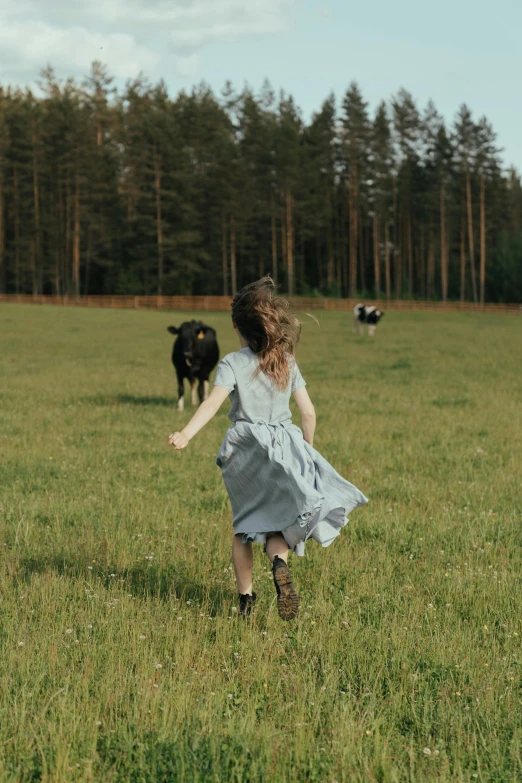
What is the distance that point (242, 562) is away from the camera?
523cm

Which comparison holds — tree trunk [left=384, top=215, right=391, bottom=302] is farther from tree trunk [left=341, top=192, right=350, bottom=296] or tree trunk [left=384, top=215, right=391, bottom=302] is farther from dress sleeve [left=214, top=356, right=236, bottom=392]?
dress sleeve [left=214, top=356, right=236, bottom=392]

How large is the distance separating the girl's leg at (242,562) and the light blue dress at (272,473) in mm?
91

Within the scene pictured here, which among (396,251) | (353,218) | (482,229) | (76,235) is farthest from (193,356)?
(396,251)

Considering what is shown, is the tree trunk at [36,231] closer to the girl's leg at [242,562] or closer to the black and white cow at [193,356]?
the black and white cow at [193,356]

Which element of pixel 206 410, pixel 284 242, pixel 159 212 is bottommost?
pixel 206 410

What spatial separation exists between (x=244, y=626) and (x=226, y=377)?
144cm

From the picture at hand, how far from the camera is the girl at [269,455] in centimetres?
497

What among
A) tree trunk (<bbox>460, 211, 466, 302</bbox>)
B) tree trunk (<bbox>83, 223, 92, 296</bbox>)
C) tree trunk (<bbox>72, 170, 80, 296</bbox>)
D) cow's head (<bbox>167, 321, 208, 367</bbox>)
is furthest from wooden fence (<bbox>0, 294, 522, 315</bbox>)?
cow's head (<bbox>167, 321, 208, 367</bbox>)

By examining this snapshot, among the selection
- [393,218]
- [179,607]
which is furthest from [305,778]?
[393,218]

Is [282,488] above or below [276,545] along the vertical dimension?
above

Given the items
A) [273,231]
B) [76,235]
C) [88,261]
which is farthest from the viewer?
[273,231]

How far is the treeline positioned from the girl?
80.9 m

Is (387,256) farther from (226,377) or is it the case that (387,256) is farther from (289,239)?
(226,377)

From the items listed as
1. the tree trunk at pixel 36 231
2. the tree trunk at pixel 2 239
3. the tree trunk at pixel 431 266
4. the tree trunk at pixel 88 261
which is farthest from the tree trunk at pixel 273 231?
the tree trunk at pixel 2 239
